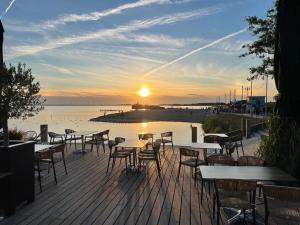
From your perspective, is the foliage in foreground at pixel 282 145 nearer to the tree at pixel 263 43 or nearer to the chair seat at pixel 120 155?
the chair seat at pixel 120 155

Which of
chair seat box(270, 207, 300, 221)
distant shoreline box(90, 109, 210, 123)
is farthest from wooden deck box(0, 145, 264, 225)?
distant shoreline box(90, 109, 210, 123)

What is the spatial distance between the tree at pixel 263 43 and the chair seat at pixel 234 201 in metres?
11.3

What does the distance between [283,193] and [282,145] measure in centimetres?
216

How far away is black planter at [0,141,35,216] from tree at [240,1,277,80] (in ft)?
39.4

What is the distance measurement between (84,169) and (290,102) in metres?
4.82

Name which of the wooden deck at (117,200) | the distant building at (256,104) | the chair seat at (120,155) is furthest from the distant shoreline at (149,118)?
the wooden deck at (117,200)

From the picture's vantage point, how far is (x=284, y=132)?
5.56 m

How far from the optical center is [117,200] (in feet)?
18.5

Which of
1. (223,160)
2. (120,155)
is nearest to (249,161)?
(223,160)

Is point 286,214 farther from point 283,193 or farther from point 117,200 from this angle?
point 117,200

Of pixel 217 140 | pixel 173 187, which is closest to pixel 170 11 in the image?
pixel 217 140

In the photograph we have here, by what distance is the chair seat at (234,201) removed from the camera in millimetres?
4117

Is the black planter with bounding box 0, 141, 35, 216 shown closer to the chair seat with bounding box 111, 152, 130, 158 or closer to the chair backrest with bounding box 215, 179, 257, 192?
the chair seat with bounding box 111, 152, 130, 158

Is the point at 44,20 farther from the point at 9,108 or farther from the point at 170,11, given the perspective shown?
the point at 9,108
